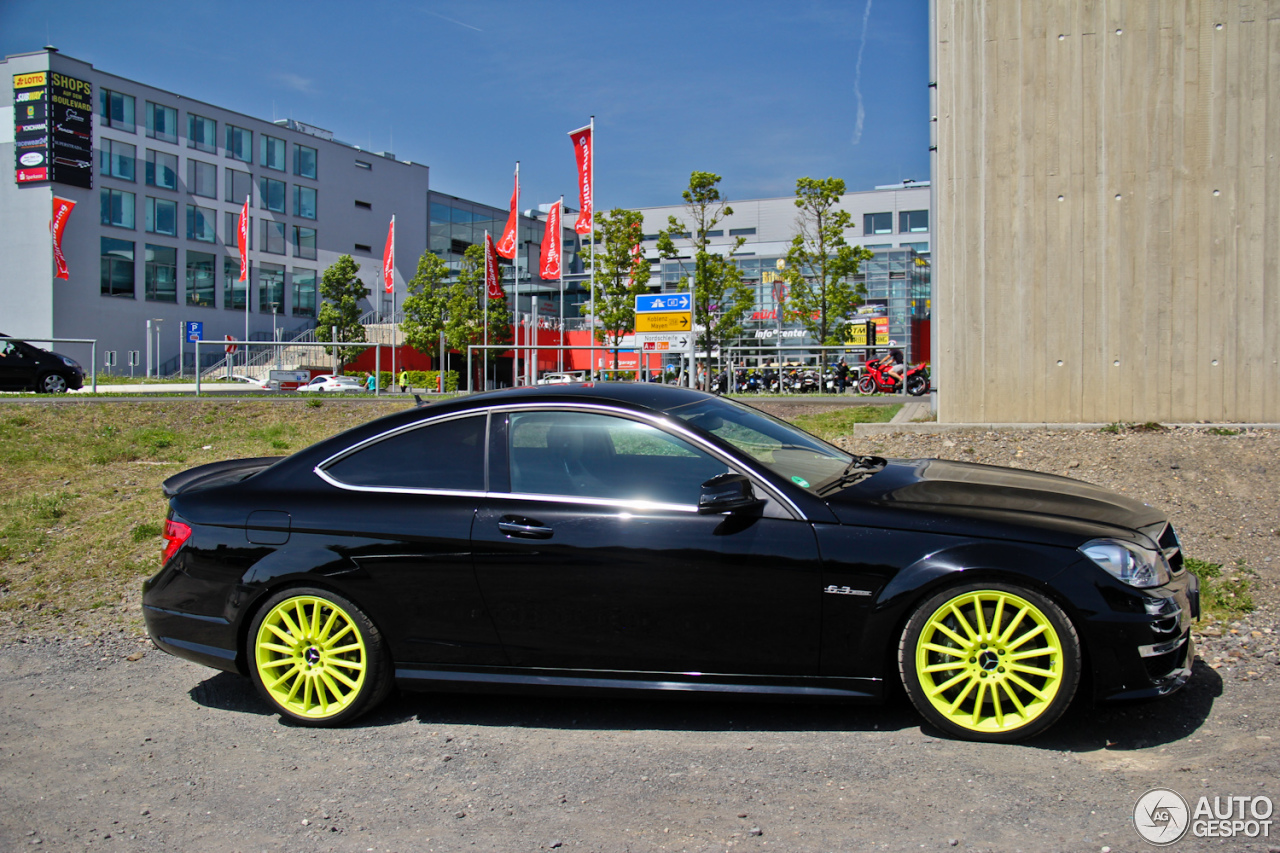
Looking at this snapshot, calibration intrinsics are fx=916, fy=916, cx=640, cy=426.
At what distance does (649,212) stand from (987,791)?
7963cm

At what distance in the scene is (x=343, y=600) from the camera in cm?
404

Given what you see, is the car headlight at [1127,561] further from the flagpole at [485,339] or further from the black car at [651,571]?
the flagpole at [485,339]

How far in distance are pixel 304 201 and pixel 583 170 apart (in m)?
42.5

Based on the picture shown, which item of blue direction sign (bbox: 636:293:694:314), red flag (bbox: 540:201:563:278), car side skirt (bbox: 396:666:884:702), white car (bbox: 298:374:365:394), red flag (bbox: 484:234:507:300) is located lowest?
car side skirt (bbox: 396:666:884:702)

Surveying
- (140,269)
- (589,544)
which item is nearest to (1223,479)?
(589,544)

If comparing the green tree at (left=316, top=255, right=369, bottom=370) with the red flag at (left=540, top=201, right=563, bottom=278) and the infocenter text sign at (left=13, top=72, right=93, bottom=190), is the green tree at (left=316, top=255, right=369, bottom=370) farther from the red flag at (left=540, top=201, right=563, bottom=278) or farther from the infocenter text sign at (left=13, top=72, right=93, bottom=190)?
the red flag at (left=540, top=201, right=563, bottom=278)

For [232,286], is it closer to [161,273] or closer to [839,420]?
[161,273]

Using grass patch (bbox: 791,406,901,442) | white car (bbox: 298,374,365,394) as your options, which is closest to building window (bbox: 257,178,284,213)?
white car (bbox: 298,374,365,394)

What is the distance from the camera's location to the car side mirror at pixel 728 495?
11.9 feet

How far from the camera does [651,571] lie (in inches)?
147

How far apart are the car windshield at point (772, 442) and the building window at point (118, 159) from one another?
5695cm

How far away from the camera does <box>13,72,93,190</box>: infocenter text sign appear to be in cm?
4666

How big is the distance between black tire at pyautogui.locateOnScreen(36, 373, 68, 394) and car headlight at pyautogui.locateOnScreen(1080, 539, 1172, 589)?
2294 centimetres

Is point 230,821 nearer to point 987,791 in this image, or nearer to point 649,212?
point 987,791
